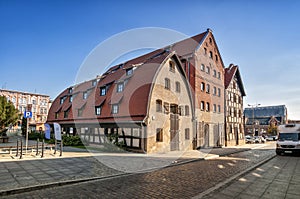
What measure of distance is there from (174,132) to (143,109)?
15.7ft

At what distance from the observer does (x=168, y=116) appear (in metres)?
19.9

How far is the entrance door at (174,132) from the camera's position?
20125 mm

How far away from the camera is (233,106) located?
32.6 m

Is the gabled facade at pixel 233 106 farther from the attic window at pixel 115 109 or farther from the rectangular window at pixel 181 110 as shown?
the attic window at pixel 115 109

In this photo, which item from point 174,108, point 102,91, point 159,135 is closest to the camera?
point 159,135

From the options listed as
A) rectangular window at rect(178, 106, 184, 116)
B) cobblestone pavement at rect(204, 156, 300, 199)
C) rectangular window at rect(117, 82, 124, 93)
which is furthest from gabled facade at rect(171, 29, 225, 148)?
cobblestone pavement at rect(204, 156, 300, 199)

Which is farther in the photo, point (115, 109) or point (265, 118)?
point (265, 118)

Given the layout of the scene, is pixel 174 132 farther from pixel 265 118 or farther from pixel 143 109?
pixel 265 118

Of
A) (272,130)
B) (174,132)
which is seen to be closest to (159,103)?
(174,132)

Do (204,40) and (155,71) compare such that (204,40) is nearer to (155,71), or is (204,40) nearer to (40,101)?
(155,71)

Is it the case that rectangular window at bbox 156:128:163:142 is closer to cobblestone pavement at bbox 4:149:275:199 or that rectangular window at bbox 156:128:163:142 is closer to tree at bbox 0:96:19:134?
cobblestone pavement at bbox 4:149:275:199

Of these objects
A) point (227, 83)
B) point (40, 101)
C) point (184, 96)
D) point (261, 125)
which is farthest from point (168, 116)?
point (261, 125)

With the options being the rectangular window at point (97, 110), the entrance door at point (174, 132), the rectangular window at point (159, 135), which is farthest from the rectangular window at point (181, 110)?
the rectangular window at point (97, 110)

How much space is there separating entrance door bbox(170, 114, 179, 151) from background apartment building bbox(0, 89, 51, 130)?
58.0m
